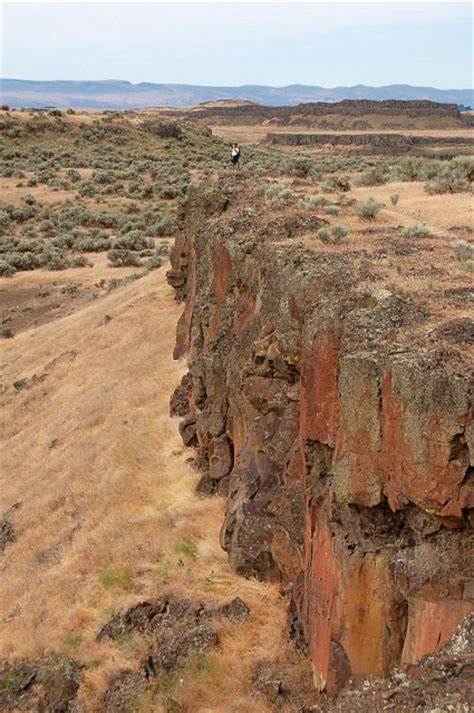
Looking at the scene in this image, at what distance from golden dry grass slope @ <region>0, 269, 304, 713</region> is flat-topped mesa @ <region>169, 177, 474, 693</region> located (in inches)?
42.5

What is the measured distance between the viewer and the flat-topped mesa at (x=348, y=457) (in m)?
8.63

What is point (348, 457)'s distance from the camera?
9586 millimetres

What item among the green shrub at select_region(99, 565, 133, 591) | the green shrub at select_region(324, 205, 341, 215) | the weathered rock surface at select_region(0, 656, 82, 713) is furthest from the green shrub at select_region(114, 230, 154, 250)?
the weathered rock surface at select_region(0, 656, 82, 713)

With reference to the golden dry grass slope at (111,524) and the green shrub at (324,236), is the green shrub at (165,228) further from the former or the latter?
the green shrub at (324,236)

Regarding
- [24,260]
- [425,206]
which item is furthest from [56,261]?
[425,206]

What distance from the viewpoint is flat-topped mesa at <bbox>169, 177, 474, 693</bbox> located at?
8633mm

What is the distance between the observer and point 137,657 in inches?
518

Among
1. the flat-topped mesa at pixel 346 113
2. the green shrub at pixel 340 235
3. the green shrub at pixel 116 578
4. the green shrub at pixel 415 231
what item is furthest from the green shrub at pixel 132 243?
the flat-topped mesa at pixel 346 113

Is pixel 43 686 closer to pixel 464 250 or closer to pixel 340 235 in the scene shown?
pixel 340 235

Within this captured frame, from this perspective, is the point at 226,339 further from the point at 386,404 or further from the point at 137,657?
the point at 386,404

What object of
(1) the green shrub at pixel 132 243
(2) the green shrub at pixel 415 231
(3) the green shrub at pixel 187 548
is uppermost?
(2) the green shrub at pixel 415 231

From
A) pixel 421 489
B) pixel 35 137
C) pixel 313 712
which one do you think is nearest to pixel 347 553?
pixel 421 489

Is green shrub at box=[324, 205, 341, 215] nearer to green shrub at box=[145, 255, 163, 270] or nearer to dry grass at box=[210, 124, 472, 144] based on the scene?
green shrub at box=[145, 255, 163, 270]

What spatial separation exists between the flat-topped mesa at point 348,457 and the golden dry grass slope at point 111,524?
3.54 feet
